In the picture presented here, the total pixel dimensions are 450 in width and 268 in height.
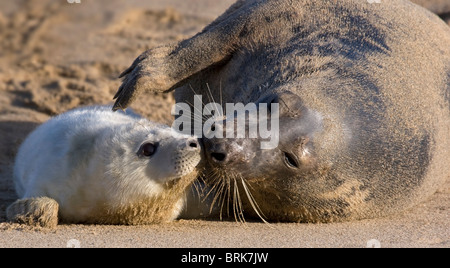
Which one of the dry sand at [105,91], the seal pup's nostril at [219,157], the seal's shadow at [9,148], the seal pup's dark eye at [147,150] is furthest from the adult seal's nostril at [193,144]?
the seal's shadow at [9,148]

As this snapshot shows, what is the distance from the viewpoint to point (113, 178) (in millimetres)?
4906

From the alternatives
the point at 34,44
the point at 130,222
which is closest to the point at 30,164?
the point at 130,222

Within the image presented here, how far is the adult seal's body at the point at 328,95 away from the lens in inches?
194

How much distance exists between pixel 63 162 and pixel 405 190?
220 cm

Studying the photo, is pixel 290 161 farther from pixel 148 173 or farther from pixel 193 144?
pixel 148 173

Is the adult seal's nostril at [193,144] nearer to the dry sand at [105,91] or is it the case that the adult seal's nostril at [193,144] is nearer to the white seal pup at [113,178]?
the white seal pup at [113,178]

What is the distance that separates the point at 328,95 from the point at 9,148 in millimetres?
3434

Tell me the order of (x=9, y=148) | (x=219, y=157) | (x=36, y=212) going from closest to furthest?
1. (x=219, y=157)
2. (x=36, y=212)
3. (x=9, y=148)

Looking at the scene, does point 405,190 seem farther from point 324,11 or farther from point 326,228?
point 324,11

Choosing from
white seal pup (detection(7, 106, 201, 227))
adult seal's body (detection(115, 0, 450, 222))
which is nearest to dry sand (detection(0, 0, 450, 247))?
white seal pup (detection(7, 106, 201, 227))

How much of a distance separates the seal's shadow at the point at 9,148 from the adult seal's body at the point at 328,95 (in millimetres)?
1166

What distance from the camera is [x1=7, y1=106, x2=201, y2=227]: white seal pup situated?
15.9ft

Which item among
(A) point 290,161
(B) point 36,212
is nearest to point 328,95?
(A) point 290,161

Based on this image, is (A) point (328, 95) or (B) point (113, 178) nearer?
(B) point (113, 178)
